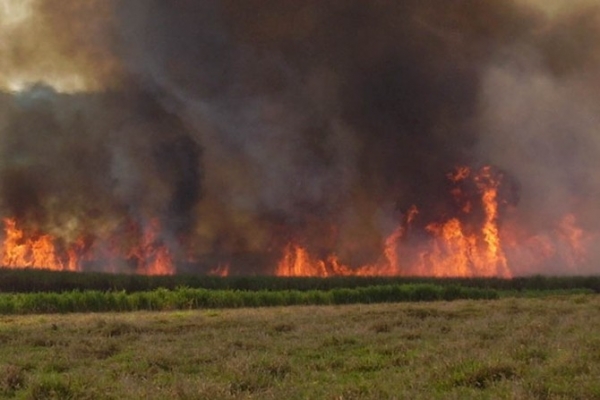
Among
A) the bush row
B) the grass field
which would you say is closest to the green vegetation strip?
the bush row

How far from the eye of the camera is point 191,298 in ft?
141

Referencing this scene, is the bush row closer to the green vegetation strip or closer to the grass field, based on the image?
the green vegetation strip

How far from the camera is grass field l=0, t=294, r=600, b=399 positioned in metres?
11.1

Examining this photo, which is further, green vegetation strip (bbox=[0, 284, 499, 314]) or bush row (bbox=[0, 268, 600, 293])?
bush row (bbox=[0, 268, 600, 293])

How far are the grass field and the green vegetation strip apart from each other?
16149 millimetres

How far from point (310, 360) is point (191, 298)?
1123 inches

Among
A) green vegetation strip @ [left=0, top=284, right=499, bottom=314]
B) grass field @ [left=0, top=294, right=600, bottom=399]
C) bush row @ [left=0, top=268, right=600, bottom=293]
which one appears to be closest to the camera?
grass field @ [left=0, top=294, right=600, bottom=399]

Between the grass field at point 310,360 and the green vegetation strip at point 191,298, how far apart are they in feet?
53.0

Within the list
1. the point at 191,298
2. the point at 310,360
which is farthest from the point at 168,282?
the point at 310,360

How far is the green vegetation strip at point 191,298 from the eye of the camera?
1531 inches

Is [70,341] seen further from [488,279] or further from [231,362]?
[488,279]

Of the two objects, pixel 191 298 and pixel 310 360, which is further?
pixel 191 298

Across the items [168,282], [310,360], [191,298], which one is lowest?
[310,360]

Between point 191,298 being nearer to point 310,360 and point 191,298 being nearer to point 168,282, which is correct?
point 168,282
